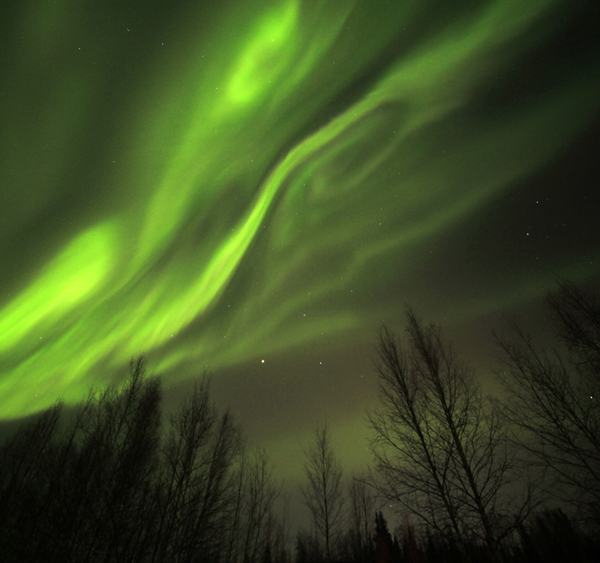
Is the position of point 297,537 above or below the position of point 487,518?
above

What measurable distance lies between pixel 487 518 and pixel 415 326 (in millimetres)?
4997

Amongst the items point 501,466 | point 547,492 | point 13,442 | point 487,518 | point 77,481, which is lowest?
point 487,518

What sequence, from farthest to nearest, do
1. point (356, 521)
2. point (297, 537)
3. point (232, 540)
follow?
point (297, 537) → point (356, 521) → point (232, 540)

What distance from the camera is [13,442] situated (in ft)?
76.5

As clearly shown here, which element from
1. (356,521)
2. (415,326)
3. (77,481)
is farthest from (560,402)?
(356,521)

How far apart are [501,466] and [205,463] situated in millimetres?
12222

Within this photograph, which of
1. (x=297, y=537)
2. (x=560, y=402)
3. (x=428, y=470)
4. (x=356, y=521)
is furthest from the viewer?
(x=297, y=537)

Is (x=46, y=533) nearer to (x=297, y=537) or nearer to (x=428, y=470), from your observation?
(x=428, y=470)

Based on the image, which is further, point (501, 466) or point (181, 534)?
point (181, 534)

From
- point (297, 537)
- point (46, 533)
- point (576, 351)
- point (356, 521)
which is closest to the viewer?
point (46, 533)

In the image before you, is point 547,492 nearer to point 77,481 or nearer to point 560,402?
point 560,402

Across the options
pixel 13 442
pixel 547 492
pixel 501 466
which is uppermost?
pixel 13 442

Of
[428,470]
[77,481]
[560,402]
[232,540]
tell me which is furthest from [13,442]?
[560,402]

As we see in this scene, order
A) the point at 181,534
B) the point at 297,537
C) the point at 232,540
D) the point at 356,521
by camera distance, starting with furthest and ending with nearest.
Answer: the point at 297,537
the point at 356,521
the point at 232,540
the point at 181,534
